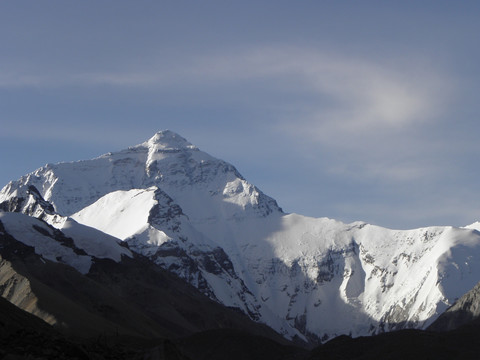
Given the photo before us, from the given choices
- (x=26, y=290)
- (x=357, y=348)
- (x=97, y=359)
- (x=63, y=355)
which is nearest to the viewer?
(x=63, y=355)

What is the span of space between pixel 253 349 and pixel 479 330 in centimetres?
4064

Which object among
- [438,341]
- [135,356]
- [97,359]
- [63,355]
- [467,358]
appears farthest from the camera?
[438,341]

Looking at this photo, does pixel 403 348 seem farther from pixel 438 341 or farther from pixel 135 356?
pixel 135 356

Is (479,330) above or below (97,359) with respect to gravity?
above

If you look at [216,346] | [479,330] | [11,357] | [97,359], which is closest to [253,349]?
[216,346]

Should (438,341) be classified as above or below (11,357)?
above

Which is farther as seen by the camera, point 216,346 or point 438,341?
point 216,346

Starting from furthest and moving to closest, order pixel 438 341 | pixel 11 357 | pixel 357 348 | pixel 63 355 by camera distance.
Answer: pixel 357 348, pixel 438 341, pixel 63 355, pixel 11 357

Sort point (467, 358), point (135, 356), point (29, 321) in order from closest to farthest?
point (135, 356)
point (29, 321)
point (467, 358)

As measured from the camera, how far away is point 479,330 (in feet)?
626

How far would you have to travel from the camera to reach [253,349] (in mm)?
199000

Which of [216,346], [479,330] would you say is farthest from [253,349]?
[479,330]

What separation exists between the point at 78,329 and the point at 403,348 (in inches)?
2074

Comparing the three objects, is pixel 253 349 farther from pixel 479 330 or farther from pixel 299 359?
pixel 479 330
